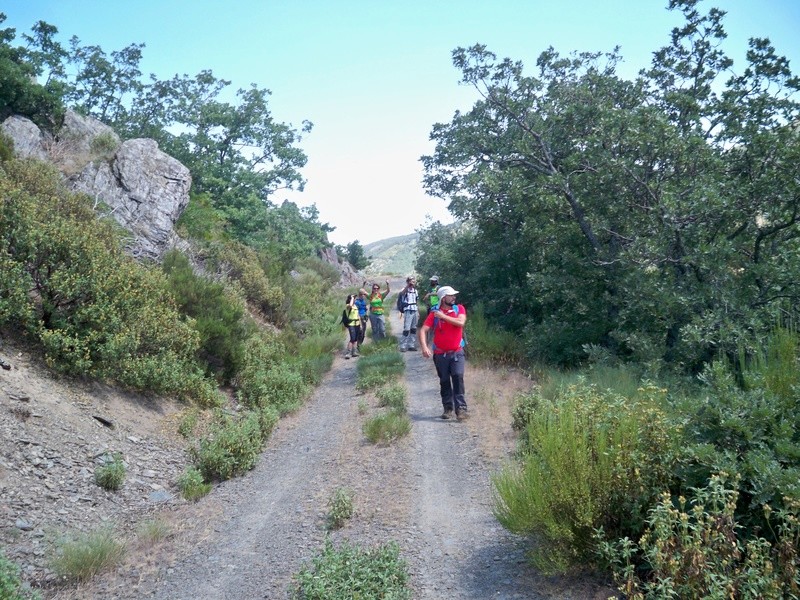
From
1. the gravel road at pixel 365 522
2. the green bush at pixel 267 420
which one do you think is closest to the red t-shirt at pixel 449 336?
the gravel road at pixel 365 522

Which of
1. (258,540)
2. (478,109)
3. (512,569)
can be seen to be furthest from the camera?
(478,109)

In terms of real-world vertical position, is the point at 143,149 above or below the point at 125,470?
above

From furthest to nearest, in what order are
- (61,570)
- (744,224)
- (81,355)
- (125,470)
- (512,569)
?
1. (744,224)
2. (81,355)
3. (125,470)
4. (61,570)
5. (512,569)

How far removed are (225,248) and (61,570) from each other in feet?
43.8

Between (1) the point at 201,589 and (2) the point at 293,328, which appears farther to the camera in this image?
(2) the point at 293,328

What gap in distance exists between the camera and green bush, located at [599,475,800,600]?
3.19 m

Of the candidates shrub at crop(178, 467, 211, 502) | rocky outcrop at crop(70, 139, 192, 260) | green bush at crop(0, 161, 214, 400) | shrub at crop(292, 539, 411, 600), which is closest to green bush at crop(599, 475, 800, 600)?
shrub at crop(292, 539, 411, 600)

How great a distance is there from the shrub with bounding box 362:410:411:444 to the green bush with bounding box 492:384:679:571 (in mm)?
3749

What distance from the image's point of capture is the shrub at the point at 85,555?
16.4 feet

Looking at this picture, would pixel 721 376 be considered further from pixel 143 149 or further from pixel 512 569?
pixel 143 149

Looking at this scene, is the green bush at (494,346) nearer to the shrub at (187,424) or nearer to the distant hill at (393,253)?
the shrub at (187,424)

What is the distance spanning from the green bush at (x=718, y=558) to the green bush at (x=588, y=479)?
51cm

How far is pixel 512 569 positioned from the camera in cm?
465

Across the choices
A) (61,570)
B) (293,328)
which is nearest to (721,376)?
(61,570)
